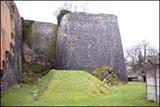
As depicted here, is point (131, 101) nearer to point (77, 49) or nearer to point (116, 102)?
point (116, 102)

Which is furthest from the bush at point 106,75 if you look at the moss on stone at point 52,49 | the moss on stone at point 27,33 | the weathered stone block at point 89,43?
the moss on stone at point 27,33

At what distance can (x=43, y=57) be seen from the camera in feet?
102

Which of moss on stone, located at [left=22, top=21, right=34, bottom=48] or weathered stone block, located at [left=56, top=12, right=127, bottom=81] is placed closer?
weathered stone block, located at [left=56, top=12, right=127, bottom=81]

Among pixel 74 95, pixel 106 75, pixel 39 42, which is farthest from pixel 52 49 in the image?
pixel 74 95

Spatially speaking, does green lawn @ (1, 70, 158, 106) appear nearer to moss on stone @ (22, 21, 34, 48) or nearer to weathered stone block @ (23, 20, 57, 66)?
weathered stone block @ (23, 20, 57, 66)

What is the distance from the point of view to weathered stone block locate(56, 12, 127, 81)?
1117 inches

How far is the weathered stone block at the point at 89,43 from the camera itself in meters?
28.4

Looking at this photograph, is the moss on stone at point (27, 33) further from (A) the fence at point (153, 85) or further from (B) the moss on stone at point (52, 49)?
(A) the fence at point (153, 85)

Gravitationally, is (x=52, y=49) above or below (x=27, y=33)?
below

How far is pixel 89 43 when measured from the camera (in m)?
29.0

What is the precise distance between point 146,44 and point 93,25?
83.1 feet

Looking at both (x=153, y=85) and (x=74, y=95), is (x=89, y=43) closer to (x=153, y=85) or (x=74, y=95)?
(x=74, y=95)

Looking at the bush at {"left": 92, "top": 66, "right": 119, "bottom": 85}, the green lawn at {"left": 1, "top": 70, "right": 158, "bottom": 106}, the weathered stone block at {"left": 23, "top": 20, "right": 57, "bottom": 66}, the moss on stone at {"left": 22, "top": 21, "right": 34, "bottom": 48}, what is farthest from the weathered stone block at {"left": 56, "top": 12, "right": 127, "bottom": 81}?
the green lawn at {"left": 1, "top": 70, "right": 158, "bottom": 106}

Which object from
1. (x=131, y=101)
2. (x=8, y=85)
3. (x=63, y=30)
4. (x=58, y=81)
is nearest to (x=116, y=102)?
(x=131, y=101)
